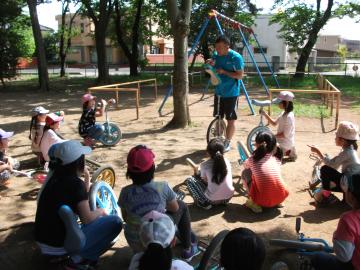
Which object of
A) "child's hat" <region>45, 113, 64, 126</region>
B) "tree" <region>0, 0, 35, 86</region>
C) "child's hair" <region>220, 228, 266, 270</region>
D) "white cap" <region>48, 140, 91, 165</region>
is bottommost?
"child's hair" <region>220, 228, 266, 270</region>

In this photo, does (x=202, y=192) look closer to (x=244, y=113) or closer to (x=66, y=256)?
(x=66, y=256)

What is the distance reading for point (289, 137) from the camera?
572cm

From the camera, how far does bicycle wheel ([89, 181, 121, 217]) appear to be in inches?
132

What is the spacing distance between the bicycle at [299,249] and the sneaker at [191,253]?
1.89 feet

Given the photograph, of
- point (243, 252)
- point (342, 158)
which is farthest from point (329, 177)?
A: point (243, 252)

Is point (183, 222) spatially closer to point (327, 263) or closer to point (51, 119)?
point (327, 263)

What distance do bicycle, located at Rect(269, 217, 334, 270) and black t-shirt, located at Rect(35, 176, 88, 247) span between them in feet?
4.96

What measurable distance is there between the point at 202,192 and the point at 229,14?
21954mm

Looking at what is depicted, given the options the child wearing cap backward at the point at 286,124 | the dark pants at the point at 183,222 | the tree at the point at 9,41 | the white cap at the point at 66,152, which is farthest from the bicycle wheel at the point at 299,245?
the tree at the point at 9,41

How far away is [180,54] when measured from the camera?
792 cm

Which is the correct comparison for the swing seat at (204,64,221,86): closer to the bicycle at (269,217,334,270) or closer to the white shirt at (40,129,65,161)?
the white shirt at (40,129,65,161)

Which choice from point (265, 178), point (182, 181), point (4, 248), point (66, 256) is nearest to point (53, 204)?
point (66, 256)

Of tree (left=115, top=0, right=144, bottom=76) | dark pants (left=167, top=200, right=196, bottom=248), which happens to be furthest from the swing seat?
tree (left=115, top=0, right=144, bottom=76)

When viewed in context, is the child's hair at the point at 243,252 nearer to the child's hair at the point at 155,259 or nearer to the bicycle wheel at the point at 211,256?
the child's hair at the point at 155,259
